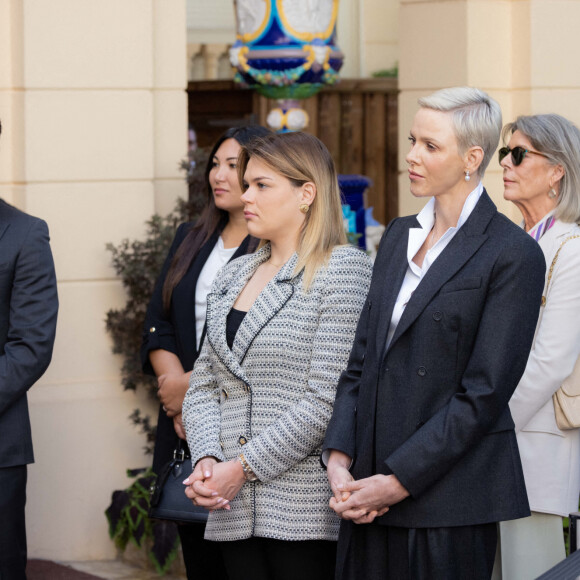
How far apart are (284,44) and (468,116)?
3420 millimetres

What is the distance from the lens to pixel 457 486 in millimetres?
2680

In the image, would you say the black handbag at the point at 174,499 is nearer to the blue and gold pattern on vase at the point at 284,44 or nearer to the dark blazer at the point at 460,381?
the dark blazer at the point at 460,381

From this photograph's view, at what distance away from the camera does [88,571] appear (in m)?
5.24

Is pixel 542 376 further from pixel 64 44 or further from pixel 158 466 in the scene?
pixel 64 44

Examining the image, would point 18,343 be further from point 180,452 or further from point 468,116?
point 468,116

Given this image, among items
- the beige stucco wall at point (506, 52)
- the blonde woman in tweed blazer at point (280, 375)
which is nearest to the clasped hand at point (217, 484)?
the blonde woman in tweed blazer at point (280, 375)

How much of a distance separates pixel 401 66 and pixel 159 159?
5.75ft

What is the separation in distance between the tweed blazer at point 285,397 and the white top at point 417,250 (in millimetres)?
222

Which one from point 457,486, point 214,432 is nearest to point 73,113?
point 214,432

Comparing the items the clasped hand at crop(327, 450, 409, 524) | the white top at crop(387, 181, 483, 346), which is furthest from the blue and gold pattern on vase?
the clasped hand at crop(327, 450, 409, 524)

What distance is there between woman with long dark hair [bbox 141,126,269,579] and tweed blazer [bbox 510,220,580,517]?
120 centimetres

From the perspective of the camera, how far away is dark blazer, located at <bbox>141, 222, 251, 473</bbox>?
412 cm

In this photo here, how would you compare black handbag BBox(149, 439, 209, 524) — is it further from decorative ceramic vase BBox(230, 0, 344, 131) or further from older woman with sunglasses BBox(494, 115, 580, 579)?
decorative ceramic vase BBox(230, 0, 344, 131)

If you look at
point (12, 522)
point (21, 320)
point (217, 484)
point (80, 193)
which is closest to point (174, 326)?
point (21, 320)
